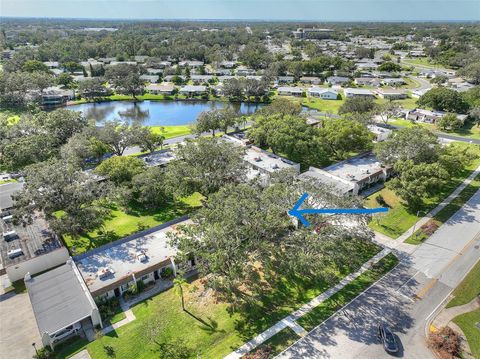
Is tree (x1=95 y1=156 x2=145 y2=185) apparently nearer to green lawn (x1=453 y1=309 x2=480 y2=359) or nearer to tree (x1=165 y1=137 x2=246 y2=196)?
tree (x1=165 y1=137 x2=246 y2=196)

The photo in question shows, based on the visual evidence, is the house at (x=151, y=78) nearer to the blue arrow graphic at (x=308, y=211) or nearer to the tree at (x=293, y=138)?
the tree at (x=293, y=138)

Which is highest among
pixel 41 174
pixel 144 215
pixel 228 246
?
pixel 41 174

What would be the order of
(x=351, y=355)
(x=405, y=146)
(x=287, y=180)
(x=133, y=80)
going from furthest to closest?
(x=133, y=80)
(x=405, y=146)
(x=287, y=180)
(x=351, y=355)

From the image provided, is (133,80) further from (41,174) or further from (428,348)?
(428,348)

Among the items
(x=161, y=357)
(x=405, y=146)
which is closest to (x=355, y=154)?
(x=405, y=146)

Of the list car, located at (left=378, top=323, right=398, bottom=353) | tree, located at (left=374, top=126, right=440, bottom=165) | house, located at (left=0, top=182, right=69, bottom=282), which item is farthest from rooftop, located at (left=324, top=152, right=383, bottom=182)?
house, located at (left=0, top=182, right=69, bottom=282)

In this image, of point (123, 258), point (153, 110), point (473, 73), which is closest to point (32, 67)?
point (153, 110)
